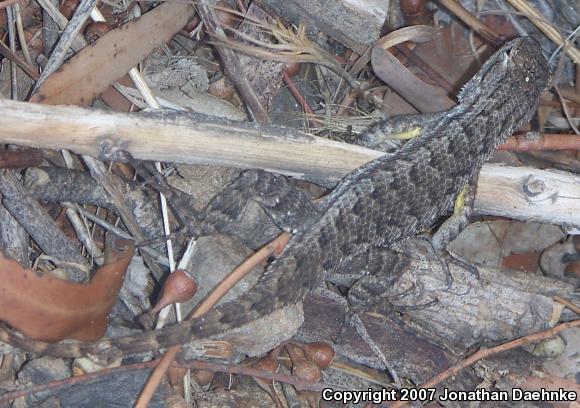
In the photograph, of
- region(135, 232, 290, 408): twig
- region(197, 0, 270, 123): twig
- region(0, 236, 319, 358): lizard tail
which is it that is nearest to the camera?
region(0, 236, 319, 358): lizard tail

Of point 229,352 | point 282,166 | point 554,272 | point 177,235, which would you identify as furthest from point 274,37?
point 554,272

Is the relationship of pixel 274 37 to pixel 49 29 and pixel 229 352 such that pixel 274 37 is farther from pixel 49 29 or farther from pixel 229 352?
pixel 229 352

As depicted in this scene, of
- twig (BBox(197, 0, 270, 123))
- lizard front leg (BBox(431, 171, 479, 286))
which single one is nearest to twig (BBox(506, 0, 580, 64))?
lizard front leg (BBox(431, 171, 479, 286))

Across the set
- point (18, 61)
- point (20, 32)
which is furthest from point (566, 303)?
point (20, 32)

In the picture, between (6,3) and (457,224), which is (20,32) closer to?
(6,3)

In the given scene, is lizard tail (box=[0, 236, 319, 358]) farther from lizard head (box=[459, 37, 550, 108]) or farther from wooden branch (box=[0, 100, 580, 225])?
lizard head (box=[459, 37, 550, 108])
